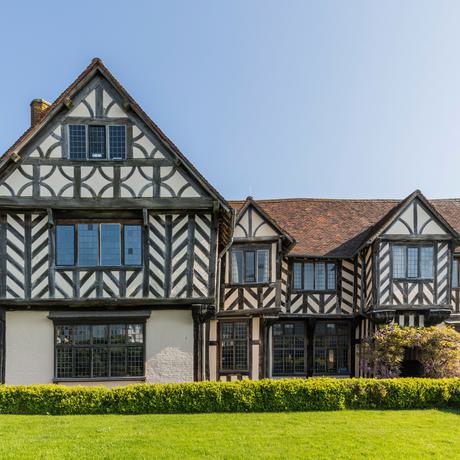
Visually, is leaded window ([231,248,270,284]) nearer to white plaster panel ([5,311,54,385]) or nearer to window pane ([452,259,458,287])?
white plaster panel ([5,311,54,385])

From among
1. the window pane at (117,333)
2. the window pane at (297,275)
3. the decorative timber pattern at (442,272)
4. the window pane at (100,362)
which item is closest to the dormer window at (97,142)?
the window pane at (117,333)

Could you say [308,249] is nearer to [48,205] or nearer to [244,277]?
[244,277]

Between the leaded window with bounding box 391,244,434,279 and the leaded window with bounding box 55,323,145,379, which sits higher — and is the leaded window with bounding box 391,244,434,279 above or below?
above

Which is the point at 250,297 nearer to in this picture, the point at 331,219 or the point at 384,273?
the point at 384,273

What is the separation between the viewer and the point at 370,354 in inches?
769

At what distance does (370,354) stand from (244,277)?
19.1 feet

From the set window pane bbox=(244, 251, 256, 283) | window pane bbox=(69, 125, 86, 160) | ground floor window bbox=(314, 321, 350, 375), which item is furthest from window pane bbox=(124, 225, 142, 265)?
ground floor window bbox=(314, 321, 350, 375)

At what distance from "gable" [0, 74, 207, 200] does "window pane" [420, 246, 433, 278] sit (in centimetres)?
1020

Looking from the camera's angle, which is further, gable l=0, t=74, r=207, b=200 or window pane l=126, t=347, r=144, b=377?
window pane l=126, t=347, r=144, b=377

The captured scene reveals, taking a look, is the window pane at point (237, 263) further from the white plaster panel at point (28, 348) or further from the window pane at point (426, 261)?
the white plaster panel at point (28, 348)

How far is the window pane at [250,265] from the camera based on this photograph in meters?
20.6

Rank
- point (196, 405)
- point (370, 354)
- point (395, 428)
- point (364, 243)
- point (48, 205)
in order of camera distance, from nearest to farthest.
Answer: point (395, 428) → point (196, 405) → point (48, 205) → point (370, 354) → point (364, 243)

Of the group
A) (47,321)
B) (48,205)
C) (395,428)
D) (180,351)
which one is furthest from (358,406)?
(48,205)

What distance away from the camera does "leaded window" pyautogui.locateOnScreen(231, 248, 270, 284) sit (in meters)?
20.5
